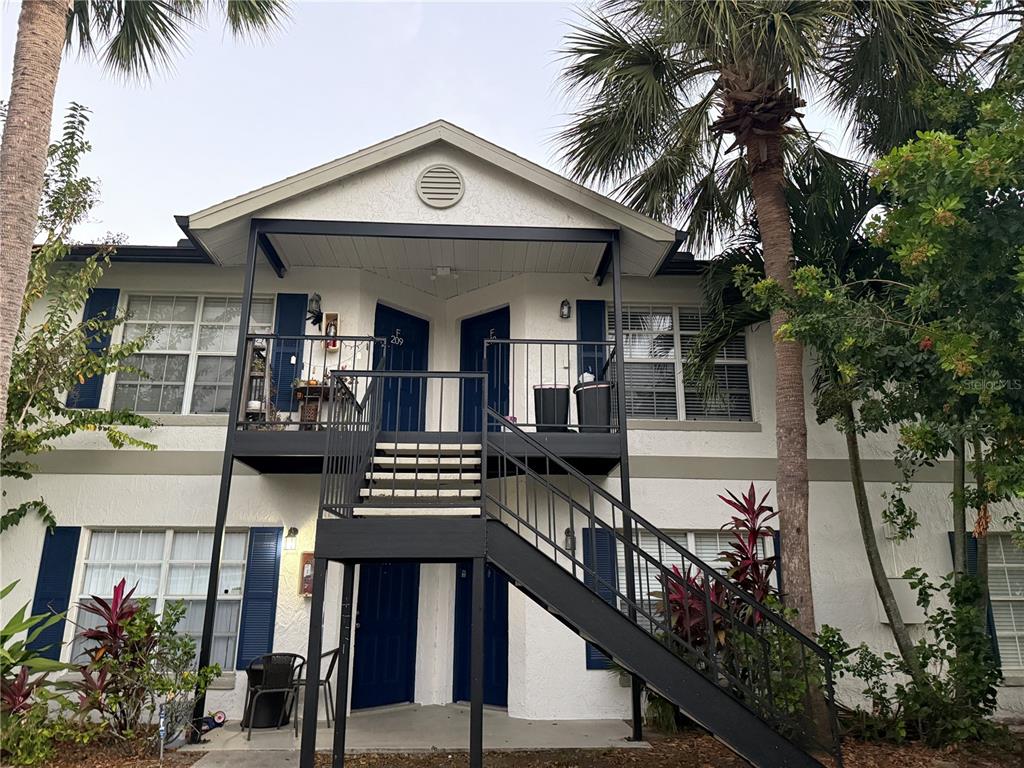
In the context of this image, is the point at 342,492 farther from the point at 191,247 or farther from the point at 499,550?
the point at 191,247

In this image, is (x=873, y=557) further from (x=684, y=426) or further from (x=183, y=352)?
(x=183, y=352)

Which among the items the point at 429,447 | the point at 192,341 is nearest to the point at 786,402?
the point at 429,447

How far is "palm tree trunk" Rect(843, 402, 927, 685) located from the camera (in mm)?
6949

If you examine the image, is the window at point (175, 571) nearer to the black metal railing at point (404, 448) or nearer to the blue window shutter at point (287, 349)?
the blue window shutter at point (287, 349)

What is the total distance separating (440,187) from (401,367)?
97.6 inches

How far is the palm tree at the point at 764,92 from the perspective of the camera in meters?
6.41

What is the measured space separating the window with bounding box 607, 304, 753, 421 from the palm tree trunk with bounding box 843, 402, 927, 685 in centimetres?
139

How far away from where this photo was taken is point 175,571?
25.4ft

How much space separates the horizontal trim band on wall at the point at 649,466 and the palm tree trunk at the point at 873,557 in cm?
49

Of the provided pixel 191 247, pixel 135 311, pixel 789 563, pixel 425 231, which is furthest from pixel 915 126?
pixel 135 311

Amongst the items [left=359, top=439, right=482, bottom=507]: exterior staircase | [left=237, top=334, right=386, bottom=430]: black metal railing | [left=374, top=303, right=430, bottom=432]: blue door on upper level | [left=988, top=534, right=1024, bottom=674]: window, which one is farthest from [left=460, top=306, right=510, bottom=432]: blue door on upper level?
[left=988, top=534, right=1024, bottom=674]: window

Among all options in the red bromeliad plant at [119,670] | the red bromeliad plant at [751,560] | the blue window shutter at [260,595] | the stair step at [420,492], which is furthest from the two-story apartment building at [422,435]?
the red bromeliad plant at [751,560]

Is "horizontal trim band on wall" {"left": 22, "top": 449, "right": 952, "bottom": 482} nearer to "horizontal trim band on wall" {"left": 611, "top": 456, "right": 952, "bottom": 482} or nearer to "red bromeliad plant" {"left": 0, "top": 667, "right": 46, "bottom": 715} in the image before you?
"horizontal trim band on wall" {"left": 611, "top": 456, "right": 952, "bottom": 482}

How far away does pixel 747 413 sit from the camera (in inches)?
342
